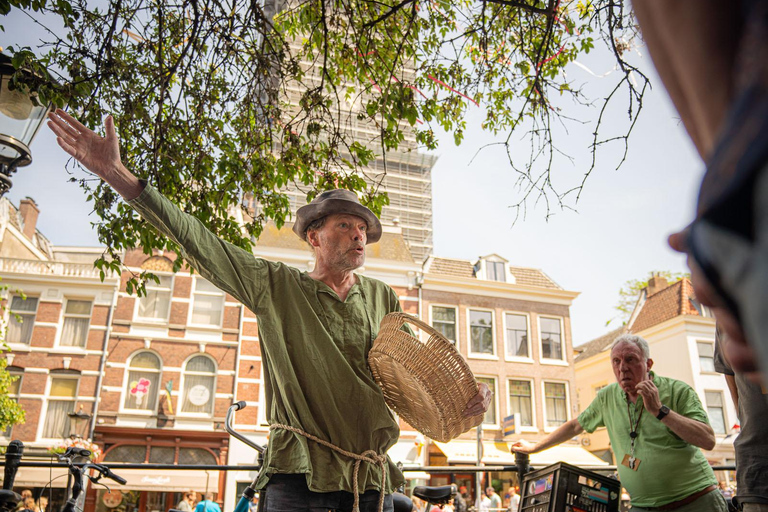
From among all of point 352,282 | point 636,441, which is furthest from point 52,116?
point 636,441

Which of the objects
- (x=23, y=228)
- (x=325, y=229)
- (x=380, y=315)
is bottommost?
(x=380, y=315)

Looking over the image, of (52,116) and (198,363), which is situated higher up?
(198,363)

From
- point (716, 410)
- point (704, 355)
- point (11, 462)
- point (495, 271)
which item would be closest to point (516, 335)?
point (495, 271)

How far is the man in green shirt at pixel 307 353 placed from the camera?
195cm

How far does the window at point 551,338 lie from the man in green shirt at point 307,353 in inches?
814

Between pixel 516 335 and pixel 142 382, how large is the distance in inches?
516

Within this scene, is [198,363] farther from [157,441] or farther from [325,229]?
[325,229]

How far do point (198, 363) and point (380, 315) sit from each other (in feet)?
58.7

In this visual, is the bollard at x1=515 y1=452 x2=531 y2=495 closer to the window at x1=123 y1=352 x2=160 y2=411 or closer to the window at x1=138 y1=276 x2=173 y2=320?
the window at x1=123 y1=352 x2=160 y2=411

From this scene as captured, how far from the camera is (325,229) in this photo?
8.34 feet

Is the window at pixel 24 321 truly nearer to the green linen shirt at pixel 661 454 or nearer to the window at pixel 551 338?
the window at pixel 551 338

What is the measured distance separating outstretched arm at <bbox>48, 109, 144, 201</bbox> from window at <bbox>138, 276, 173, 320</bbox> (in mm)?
18332

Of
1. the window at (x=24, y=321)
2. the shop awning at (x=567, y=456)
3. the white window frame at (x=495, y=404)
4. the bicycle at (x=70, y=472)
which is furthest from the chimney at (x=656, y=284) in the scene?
the bicycle at (x=70, y=472)

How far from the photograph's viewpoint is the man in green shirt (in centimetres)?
195
